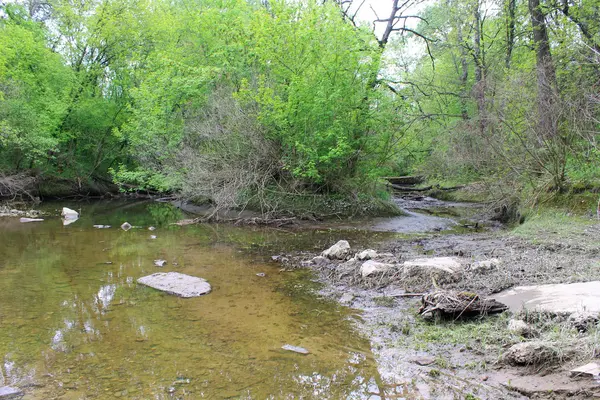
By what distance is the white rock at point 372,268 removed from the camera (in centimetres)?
671

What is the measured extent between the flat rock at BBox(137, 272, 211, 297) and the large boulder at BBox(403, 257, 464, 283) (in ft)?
10.5

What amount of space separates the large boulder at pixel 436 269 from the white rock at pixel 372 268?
0.31 meters

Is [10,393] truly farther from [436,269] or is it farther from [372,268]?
[436,269]

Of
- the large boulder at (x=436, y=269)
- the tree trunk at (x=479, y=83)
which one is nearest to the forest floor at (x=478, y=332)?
the large boulder at (x=436, y=269)

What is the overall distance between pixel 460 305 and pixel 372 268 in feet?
6.85

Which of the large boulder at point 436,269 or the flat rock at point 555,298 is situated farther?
the large boulder at point 436,269

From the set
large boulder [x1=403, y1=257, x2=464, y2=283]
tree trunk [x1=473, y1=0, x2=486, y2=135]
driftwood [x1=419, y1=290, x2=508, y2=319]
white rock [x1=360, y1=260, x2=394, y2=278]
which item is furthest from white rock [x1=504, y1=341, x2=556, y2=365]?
tree trunk [x1=473, y1=0, x2=486, y2=135]

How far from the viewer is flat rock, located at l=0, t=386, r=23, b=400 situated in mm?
3535

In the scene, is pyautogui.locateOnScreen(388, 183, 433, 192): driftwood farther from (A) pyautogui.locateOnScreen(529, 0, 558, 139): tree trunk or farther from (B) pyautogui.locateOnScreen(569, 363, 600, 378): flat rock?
(B) pyautogui.locateOnScreen(569, 363, 600, 378): flat rock

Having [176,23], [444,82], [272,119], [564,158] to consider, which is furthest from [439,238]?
[176,23]

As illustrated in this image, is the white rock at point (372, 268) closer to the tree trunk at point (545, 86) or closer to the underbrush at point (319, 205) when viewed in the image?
the tree trunk at point (545, 86)

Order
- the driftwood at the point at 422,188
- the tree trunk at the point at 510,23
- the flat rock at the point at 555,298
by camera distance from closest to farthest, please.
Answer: the flat rock at the point at 555,298 < the tree trunk at the point at 510,23 < the driftwood at the point at 422,188

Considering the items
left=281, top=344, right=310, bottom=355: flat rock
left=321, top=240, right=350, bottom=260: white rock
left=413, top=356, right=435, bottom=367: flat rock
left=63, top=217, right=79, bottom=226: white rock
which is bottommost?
left=63, top=217, right=79, bottom=226: white rock

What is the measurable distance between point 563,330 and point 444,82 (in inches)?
944
